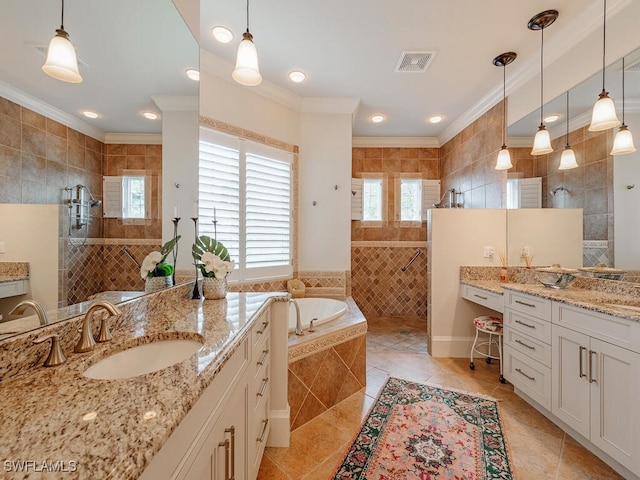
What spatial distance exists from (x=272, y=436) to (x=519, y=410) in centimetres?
182

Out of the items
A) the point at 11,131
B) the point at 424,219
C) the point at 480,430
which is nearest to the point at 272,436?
the point at 480,430

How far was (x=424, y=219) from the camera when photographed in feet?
14.7

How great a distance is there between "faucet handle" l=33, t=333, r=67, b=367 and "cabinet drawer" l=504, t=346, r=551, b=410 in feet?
8.45

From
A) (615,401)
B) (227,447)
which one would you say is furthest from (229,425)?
(615,401)

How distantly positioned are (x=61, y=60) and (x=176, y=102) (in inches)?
25.7

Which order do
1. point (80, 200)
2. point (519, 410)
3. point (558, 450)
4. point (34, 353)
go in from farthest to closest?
point (519, 410)
point (558, 450)
point (80, 200)
point (34, 353)

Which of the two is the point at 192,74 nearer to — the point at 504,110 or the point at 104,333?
the point at 104,333

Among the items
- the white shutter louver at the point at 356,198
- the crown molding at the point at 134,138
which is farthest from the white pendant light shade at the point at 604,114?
the white shutter louver at the point at 356,198

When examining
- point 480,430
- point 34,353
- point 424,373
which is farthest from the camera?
point 424,373

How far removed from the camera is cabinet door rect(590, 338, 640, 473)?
4.41 feet

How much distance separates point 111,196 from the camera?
113 centimetres

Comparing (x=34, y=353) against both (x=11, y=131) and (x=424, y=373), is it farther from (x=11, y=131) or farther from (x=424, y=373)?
(x=424, y=373)

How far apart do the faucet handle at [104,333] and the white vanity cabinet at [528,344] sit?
2.48 meters

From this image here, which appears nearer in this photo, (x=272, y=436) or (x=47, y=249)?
(x=47, y=249)
